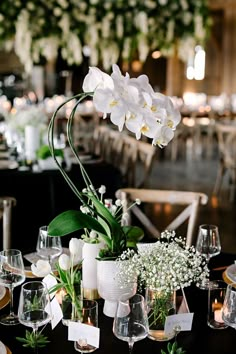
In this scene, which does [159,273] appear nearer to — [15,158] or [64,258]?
[64,258]

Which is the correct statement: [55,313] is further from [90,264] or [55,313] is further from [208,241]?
[208,241]

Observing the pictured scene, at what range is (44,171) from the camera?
4152 mm

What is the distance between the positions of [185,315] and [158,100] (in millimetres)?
633

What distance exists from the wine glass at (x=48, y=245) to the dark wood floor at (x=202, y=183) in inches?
105

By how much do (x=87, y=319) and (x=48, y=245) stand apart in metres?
0.65

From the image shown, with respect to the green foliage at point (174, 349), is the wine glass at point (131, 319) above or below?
above

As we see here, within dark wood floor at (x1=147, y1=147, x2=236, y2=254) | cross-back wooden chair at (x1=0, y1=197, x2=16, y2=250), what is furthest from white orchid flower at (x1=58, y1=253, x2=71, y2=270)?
dark wood floor at (x1=147, y1=147, x2=236, y2=254)

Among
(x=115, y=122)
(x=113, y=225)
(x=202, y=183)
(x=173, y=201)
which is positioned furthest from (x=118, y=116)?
(x=202, y=183)

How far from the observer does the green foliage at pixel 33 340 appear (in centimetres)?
151

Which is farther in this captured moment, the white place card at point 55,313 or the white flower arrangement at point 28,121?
the white flower arrangement at point 28,121

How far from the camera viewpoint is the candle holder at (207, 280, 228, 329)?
5.34 feet

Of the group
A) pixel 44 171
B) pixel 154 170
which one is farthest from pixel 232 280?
pixel 154 170

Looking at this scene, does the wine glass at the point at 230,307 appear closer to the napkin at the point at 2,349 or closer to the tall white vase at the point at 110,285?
the tall white vase at the point at 110,285

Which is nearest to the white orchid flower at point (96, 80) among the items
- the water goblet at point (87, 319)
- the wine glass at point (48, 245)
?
the water goblet at point (87, 319)
